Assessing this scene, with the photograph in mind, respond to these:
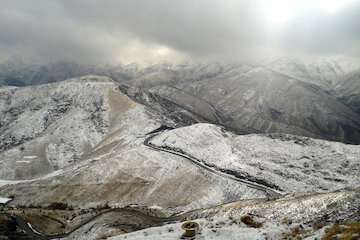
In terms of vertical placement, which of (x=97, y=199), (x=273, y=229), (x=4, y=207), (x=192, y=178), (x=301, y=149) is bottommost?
(x=4, y=207)

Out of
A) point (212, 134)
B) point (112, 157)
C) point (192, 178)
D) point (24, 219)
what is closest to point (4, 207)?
point (24, 219)

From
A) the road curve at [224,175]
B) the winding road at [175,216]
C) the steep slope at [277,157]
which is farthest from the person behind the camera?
the steep slope at [277,157]

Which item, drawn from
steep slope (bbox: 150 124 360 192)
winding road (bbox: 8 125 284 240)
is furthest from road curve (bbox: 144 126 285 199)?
steep slope (bbox: 150 124 360 192)

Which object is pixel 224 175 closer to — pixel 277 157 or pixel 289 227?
pixel 277 157

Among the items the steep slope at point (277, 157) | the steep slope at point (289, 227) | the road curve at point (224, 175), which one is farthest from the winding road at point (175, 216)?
the steep slope at point (289, 227)

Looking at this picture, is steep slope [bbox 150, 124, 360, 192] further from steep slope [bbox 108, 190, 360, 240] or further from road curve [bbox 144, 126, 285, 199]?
steep slope [bbox 108, 190, 360, 240]

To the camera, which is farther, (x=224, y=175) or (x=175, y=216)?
(x=224, y=175)

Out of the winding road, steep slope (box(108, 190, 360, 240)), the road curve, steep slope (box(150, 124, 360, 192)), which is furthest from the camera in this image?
steep slope (box(150, 124, 360, 192))

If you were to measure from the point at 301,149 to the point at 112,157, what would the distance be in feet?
276

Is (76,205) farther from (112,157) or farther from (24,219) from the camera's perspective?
(112,157)

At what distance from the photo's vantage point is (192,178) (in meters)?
140

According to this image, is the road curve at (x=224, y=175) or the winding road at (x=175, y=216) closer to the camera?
the winding road at (x=175, y=216)

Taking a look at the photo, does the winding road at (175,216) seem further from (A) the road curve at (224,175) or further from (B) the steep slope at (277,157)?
(B) the steep slope at (277,157)

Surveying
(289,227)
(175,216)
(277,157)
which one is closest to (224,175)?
(277,157)
